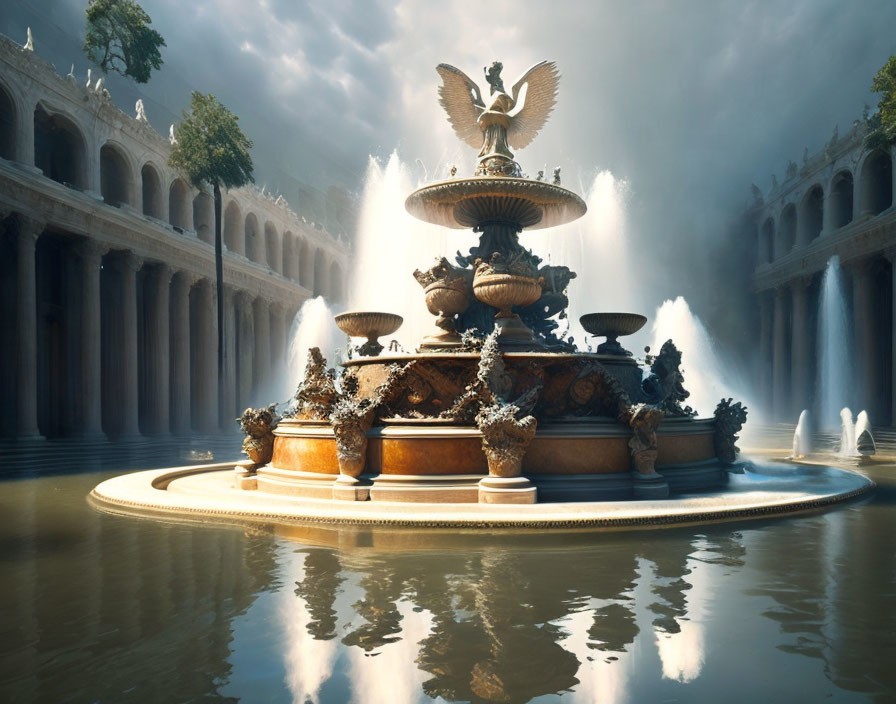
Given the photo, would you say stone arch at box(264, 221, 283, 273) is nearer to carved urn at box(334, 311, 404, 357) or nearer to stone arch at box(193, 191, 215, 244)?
stone arch at box(193, 191, 215, 244)

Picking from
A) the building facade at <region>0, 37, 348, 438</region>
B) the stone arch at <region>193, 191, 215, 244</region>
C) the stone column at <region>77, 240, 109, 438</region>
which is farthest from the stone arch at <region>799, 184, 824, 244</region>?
the stone column at <region>77, 240, 109, 438</region>

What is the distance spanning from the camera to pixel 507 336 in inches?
589

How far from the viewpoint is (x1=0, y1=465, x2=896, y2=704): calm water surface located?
14.5ft

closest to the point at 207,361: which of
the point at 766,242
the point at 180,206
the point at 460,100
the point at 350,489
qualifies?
the point at 180,206

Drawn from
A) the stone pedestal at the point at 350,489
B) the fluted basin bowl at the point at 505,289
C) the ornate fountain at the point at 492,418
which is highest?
the fluted basin bowl at the point at 505,289

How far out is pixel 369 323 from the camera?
15.6m

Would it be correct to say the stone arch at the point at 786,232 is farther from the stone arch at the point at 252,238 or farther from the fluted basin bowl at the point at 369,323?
the fluted basin bowl at the point at 369,323

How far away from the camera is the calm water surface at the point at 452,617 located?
14.5ft

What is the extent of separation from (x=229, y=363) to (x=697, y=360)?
34.2 meters

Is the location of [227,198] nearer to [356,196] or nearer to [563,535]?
[356,196]

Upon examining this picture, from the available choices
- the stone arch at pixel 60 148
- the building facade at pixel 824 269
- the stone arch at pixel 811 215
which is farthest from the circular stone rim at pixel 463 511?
the stone arch at pixel 811 215

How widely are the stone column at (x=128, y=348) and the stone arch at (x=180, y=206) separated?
7549 mm

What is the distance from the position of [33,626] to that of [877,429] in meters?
38.5

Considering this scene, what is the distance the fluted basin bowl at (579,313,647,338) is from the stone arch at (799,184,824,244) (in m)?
40.6
